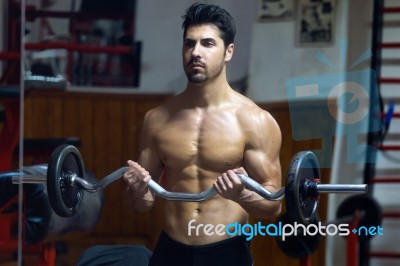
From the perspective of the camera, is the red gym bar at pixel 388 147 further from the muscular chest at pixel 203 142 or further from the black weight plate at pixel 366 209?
the muscular chest at pixel 203 142

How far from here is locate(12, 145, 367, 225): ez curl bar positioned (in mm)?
1534

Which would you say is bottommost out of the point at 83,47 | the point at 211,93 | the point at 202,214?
the point at 202,214

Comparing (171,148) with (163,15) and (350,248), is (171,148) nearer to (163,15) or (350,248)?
(163,15)

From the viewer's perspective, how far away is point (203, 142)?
1.65 m

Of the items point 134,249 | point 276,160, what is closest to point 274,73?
point 276,160

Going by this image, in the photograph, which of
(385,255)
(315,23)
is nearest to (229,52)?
(315,23)

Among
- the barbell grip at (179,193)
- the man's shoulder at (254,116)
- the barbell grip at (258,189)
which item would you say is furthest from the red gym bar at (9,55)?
the barbell grip at (258,189)

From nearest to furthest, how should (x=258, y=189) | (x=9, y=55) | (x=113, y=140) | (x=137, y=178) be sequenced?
(x=258, y=189) → (x=137, y=178) → (x=113, y=140) → (x=9, y=55)

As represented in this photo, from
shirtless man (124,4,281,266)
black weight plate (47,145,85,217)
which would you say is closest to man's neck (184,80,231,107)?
shirtless man (124,4,281,266)

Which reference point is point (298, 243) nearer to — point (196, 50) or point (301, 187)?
point (301, 187)

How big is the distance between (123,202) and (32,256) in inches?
14.9

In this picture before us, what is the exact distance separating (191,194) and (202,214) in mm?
59

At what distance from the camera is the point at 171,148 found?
167 centimetres

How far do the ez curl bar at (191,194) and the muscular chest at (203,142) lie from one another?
0.07 m
